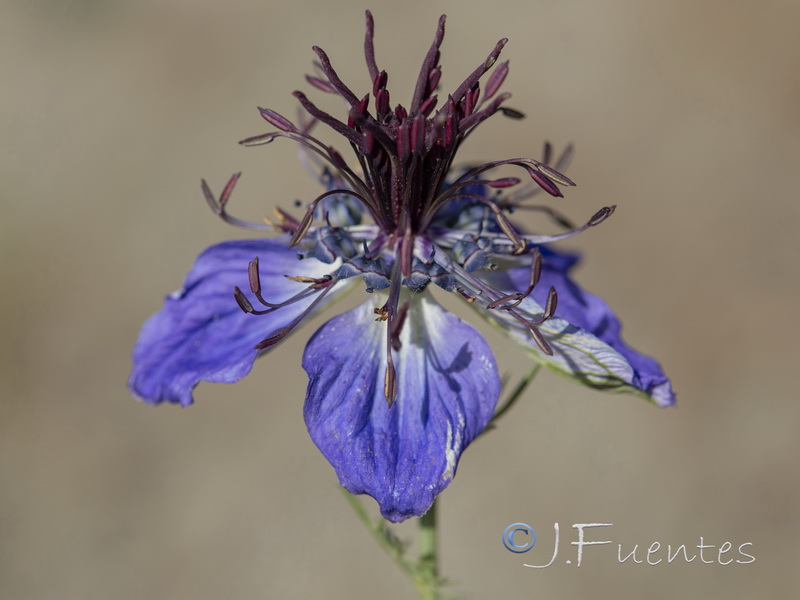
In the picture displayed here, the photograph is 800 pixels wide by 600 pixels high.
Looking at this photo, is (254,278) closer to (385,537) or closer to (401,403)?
(401,403)

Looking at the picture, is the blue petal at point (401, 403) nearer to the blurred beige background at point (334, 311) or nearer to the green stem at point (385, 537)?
the green stem at point (385, 537)

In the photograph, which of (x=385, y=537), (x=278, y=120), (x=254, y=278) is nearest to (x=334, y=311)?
(x=385, y=537)

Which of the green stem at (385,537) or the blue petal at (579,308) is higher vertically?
the blue petal at (579,308)

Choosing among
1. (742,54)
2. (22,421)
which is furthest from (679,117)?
(22,421)

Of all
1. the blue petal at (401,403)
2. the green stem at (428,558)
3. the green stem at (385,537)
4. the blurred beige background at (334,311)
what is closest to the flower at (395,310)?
the blue petal at (401,403)

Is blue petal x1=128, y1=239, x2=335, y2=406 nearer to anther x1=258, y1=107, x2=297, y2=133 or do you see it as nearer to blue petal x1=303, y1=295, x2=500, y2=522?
blue petal x1=303, y1=295, x2=500, y2=522

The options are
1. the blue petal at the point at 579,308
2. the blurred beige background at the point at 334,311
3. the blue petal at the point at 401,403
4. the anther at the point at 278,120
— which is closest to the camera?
the blue petal at the point at 401,403

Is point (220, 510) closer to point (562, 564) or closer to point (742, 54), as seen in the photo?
point (562, 564)

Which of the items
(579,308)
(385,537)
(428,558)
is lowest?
(428,558)
